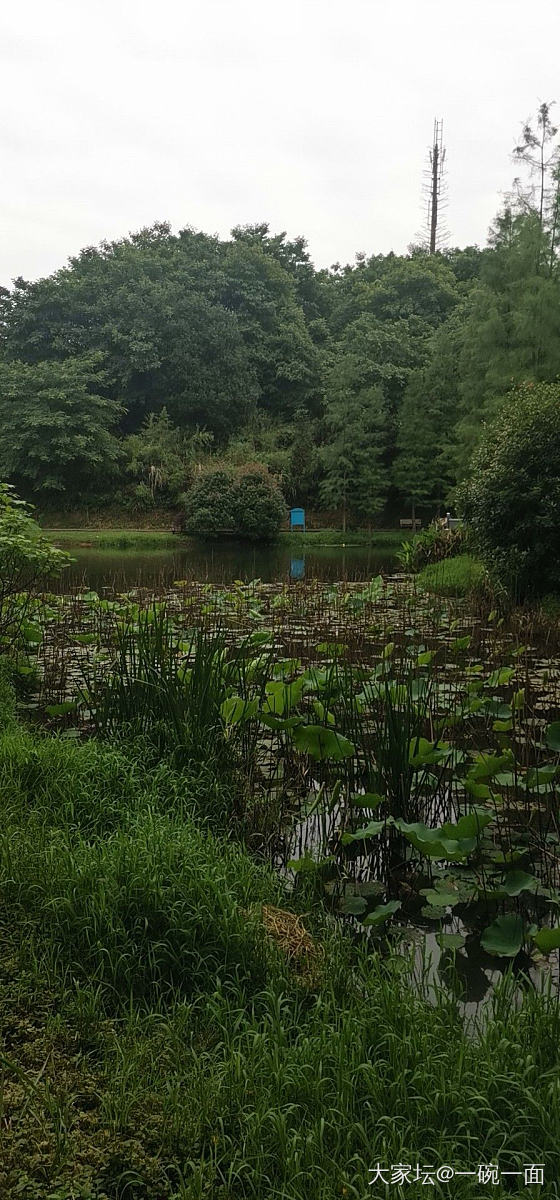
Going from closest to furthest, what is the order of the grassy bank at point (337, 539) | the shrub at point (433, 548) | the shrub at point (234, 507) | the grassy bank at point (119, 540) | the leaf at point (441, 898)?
the leaf at point (441, 898) → the shrub at point (433, 548) → the grassy bank at point (119, 540) → the shrub at point (234, 507) → the grassy bank at point (337, 539)

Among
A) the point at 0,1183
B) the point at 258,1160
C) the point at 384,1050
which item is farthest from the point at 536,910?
the point at 0,1183

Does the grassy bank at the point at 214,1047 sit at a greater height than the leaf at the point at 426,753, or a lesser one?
lesser

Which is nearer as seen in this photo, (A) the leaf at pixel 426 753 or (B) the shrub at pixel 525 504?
(A) the leaf at pixel 426 753

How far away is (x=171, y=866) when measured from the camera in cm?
246

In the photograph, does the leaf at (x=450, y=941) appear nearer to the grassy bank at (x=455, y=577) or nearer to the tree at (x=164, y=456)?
the grassy bank at (x=455, y=577)

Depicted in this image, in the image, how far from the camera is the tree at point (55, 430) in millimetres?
23031

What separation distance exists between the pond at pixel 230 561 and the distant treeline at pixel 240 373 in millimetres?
3256

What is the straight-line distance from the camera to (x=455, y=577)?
10695 mm

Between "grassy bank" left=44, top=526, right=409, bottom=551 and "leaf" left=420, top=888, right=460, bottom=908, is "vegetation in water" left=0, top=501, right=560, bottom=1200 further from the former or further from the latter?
"grassy bank" left=44, top=526, right=409, bottom=551

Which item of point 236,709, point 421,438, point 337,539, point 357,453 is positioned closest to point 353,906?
point 236,709

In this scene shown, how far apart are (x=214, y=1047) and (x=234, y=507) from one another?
1952 centimetres

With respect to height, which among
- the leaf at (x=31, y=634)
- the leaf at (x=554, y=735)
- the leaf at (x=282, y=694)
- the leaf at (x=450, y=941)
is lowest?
the leaf at (x=450, y=941)

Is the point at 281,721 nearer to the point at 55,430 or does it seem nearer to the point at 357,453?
the point at 357,453

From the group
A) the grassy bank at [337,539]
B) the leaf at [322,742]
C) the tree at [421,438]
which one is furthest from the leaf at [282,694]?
the tree at [421,438]
